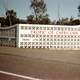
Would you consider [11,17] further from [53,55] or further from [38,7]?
[53,55]

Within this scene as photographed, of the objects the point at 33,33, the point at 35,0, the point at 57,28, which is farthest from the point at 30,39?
the point at 35,0

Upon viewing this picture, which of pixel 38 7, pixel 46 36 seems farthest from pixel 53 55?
pixel 38 7

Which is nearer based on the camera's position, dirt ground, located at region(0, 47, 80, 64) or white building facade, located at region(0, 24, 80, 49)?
dirt ground, located at region(0, 47, 80, 64)

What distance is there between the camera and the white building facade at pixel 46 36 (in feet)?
95.0

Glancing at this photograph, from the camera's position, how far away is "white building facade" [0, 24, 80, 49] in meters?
29.0

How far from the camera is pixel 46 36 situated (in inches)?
1161

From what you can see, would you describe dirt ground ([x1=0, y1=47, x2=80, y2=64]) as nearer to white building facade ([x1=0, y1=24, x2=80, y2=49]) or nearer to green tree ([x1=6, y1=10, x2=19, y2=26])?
white building facade ([x1=0, y1=24, x2=80, y2=49])

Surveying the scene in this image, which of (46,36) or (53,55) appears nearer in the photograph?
(53,55)

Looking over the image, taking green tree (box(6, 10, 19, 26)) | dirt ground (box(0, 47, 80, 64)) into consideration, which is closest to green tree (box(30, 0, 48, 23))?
green tree (box(6, 10, 19, 26))

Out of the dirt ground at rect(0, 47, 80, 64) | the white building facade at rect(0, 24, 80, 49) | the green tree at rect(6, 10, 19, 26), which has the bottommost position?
the dirt ground at rect(0, 47, 80, 64)

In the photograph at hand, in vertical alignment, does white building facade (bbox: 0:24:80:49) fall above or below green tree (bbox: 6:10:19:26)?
below

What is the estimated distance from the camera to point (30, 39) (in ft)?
95.5

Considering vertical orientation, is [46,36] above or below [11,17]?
below

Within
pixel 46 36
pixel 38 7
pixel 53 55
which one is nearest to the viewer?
pixel 53 55
